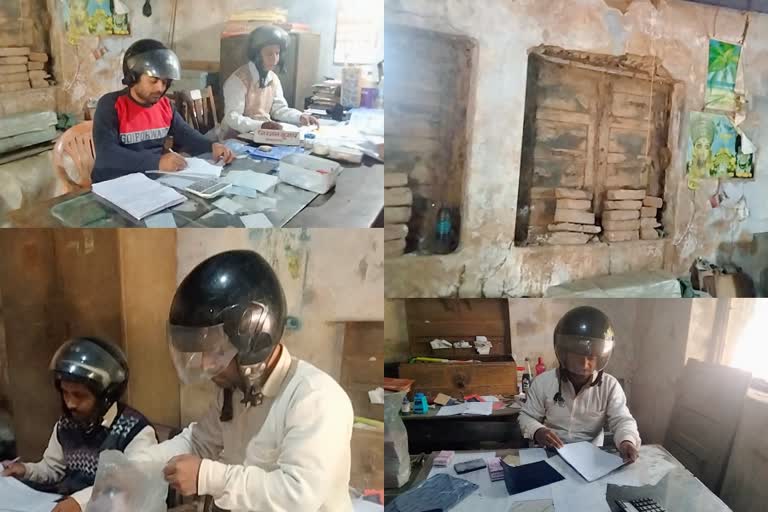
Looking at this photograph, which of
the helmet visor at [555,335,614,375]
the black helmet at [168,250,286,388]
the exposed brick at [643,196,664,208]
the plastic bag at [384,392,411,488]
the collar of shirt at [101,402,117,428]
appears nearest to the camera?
the black helmet at [168,250,286,388]

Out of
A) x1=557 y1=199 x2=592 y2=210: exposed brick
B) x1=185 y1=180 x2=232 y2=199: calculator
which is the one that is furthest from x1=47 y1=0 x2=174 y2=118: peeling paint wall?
x1=557 y1=199 x2=592 y2=210: exposed brick

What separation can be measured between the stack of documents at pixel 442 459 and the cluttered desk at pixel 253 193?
0.70 meters

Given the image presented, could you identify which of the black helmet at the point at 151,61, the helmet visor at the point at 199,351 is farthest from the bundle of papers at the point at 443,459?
the black helmet at the point at 151,61

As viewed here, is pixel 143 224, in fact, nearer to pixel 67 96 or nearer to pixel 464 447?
pixel 67 96

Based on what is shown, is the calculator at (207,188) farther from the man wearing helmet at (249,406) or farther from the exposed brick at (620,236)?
the exposed brick at (620,236)

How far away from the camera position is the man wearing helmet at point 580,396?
182 centimetres

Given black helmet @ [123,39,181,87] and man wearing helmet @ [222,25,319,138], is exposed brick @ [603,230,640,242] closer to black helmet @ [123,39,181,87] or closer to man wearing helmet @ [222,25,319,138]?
A: man wearing helmet @ [222,25,319,138]

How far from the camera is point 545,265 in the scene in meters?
1.84

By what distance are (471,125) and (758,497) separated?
55.0 inches

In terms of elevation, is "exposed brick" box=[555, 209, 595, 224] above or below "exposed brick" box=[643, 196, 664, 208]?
below

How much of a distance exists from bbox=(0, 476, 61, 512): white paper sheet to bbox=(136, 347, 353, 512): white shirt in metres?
0.28

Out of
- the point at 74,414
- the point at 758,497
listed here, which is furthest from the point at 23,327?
the point at 758,497

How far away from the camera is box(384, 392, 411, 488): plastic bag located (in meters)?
1.71

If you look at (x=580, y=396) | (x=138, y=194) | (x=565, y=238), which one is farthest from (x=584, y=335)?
(x=138, y=194)
